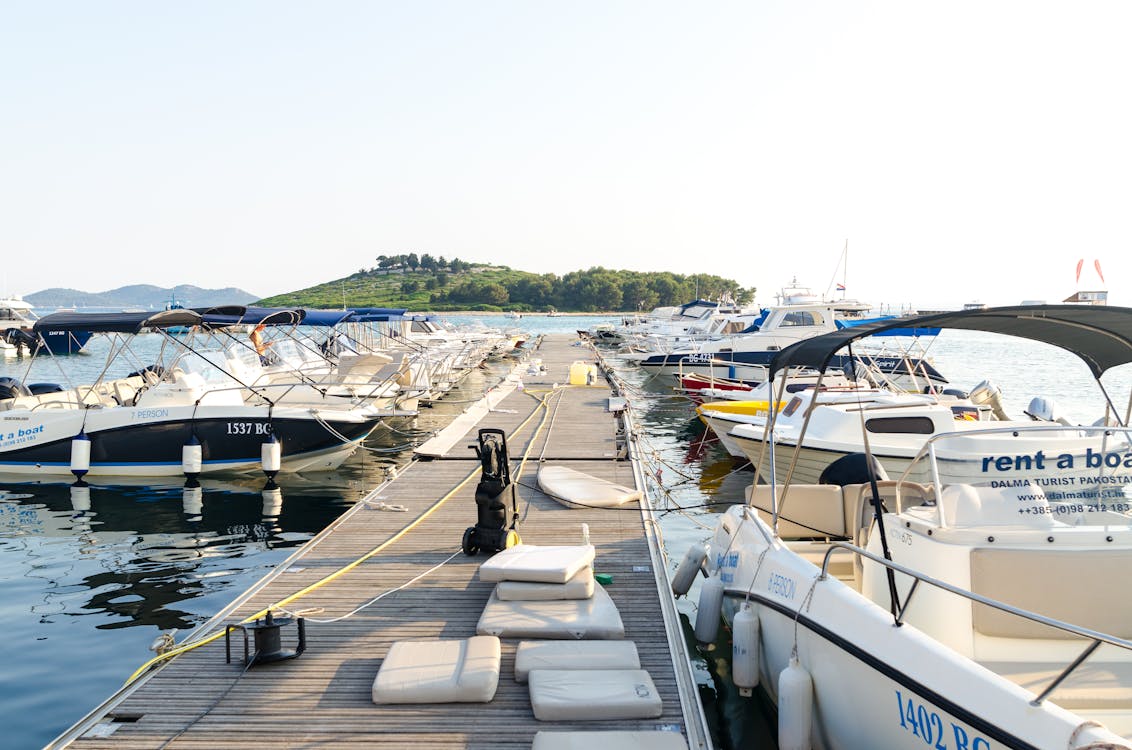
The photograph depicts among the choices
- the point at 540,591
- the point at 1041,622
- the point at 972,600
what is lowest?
the point at 540,591

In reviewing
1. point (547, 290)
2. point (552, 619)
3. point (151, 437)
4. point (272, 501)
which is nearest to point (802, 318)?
point (272, 501)

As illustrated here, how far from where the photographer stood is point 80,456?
13984 millimetres

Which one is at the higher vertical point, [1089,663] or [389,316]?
[389,316]

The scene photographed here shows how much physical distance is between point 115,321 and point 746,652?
12437 millimetres

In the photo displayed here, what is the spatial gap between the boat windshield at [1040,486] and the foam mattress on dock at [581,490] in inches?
207

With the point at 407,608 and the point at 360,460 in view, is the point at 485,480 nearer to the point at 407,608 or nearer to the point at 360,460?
the point at 407,608

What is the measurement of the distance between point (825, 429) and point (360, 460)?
9.34 meters

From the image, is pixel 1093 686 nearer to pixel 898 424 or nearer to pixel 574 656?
pixel 574 656

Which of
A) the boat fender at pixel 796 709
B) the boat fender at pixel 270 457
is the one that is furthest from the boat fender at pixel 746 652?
the boat fender at pixel 270 457

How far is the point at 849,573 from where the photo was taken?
22.3 ft

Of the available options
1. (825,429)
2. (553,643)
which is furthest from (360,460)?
(553,643)

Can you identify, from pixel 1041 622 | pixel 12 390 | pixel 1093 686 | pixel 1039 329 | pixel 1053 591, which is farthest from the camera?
pixel 12 390

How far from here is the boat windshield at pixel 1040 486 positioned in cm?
493

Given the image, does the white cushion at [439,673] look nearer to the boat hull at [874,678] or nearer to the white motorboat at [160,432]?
the boat hull at [874,678]
